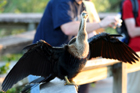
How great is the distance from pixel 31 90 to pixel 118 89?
3.39 feet

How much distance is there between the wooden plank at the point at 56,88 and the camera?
1689 millimetres

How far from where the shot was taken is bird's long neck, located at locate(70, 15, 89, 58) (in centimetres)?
170

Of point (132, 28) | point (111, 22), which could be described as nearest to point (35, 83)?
point (111, 22)

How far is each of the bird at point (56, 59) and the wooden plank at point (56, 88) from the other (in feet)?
0.17

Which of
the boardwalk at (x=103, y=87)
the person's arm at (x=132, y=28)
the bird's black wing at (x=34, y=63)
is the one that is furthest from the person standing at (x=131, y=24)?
the boardwalk at (x=103, y=87)

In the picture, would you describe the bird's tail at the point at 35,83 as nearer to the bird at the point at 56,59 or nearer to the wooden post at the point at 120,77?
the bird at the point at 56,59

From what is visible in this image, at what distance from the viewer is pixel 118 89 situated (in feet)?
7.79

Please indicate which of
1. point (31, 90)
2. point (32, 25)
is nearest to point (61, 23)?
point (31, 90)

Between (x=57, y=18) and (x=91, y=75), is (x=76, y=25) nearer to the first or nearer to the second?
(x=57, y=18)

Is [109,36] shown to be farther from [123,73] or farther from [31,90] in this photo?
[31,90]

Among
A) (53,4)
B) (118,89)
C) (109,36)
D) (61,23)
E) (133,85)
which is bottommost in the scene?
(133,85)

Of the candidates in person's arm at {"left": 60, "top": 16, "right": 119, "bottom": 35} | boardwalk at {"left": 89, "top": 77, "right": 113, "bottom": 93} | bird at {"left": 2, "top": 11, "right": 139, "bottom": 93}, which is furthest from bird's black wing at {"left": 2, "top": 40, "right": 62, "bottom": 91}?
boardwalk at {"left": 89, "top": 77, "right": 113, "bottom": 93}

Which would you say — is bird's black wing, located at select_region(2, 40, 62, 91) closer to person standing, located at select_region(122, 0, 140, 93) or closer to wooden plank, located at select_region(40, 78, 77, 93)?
wooden plank, located at select_region(40, 78, 77, 93)

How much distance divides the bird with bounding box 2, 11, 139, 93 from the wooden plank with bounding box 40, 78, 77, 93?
50 millimetres
